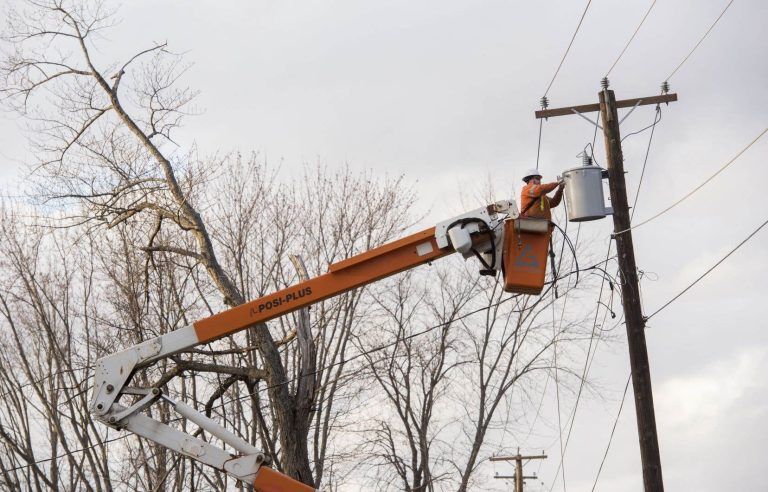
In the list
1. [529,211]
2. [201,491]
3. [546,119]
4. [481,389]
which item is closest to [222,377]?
[201,491]

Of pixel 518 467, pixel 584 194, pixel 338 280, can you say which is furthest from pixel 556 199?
pixel 518 467

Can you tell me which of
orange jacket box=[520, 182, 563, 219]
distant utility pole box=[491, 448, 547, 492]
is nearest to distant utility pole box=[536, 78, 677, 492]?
orange jacket box=[520, 182, 563, 219]

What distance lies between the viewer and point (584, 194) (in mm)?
12570

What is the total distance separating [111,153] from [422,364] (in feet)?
35.7

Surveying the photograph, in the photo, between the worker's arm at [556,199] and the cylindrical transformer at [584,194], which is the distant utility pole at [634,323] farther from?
the worker's arm at [556,199]

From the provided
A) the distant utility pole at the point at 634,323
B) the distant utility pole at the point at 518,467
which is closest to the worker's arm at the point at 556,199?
the distant utility pole at the point at 634,323

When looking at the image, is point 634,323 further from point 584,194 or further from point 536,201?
point 536,201

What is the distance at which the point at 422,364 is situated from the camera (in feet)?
89.6

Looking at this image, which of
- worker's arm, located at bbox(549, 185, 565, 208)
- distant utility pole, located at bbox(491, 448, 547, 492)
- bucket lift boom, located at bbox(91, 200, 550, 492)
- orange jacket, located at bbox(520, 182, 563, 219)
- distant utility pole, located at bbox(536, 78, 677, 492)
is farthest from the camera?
distant utility pole, located at bbox(491, 448, 547, 492)

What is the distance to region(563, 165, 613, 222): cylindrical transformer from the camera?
12.5 metres

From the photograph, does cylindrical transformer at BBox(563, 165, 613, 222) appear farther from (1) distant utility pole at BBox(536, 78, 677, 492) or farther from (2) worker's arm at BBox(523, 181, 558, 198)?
(2) worker's arm at BBox(523, 181, 558, 198)

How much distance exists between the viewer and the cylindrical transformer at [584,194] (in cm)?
1251

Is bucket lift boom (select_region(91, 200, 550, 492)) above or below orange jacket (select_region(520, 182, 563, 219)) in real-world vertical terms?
below

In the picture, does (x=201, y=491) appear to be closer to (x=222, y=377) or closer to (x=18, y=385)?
(x=222, y=377)
